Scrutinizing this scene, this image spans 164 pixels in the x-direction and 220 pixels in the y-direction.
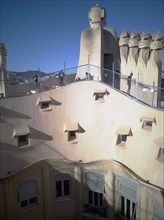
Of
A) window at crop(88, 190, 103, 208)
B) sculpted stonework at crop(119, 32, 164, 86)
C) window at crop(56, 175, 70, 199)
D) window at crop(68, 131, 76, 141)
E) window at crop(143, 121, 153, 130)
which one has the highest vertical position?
sculpted stonework at crop(119, 32, 164, 86)

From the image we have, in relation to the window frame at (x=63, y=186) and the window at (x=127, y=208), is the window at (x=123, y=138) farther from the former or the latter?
the window frame at (x=63, y=186)

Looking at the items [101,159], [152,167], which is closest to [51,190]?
[101,159]

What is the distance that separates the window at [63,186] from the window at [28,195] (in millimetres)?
1674

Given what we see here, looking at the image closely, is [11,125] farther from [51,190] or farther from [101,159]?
[101,159]

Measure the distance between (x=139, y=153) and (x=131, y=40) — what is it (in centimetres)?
1224

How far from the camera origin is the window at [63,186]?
13.3 meters

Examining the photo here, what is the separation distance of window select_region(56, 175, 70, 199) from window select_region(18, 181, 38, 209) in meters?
1.67

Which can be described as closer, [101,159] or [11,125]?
[11,125]

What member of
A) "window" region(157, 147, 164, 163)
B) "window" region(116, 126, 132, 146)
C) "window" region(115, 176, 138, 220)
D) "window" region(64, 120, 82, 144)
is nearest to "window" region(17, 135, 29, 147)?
"window" region(64, 120, 82, 144)

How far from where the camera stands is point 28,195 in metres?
12.3

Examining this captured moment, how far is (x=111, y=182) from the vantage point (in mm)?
12031

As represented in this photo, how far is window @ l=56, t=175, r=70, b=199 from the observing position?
13289 mm

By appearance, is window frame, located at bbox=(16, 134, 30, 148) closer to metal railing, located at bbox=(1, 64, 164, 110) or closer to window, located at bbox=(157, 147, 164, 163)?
metal railing, located at bbox=(1, 64, 164, 110)

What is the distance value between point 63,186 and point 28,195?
2535 mm
